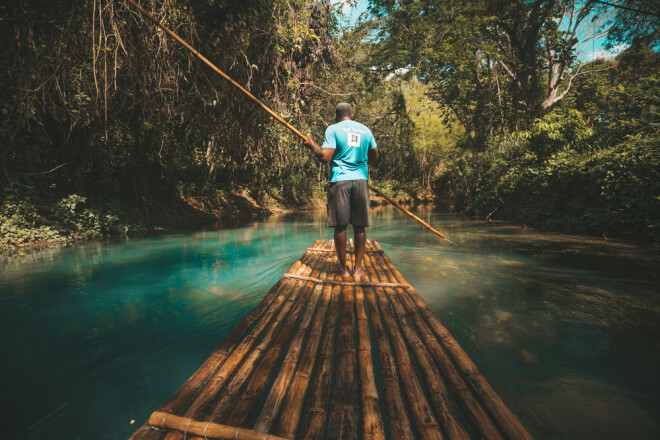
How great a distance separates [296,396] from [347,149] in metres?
2.25

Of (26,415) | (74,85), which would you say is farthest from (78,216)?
(26,415)

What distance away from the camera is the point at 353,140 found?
115 inches

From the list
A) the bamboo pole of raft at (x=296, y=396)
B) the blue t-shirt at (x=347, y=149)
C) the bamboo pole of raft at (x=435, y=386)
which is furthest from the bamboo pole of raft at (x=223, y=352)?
the blue t-shirt at (x=347, y=149)

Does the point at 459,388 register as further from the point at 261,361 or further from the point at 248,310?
the point at 248,310

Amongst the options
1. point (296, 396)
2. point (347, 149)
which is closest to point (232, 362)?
point (296, 396)

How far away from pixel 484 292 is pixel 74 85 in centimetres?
621

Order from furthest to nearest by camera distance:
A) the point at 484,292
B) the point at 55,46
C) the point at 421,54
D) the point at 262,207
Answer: the point at 262,207
the point at 421,54
the point at 55,46
the point at 484,292

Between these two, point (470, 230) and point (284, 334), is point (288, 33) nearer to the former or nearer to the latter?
point (284, 334)

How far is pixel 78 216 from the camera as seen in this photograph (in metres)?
6.52

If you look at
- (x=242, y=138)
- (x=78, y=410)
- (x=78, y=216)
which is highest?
(x=242, y=138)

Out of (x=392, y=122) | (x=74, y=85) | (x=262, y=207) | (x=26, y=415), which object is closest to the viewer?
(x=26, y=415)

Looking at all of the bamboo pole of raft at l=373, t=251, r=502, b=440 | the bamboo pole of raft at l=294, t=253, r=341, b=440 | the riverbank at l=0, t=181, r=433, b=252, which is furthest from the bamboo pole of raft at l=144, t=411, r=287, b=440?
the riverbank at l=0, t=181, r=433, b=252

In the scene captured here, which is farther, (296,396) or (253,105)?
(253,105)

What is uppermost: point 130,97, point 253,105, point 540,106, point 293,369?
point 540,106
